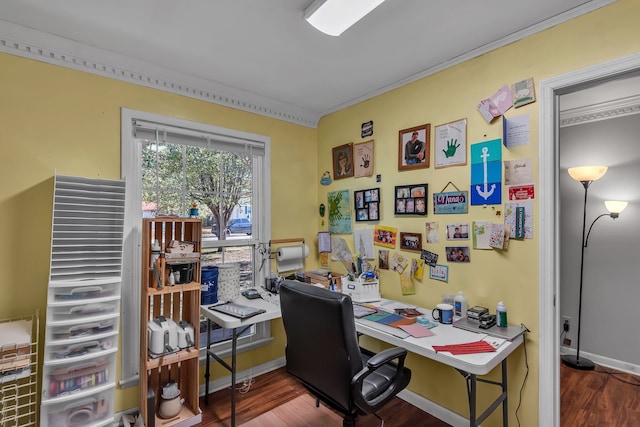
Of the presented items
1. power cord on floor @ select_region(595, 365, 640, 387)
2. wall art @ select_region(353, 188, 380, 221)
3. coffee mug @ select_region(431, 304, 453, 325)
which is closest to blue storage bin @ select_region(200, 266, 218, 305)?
wall art @ select_region(353, 188, 380, 221)

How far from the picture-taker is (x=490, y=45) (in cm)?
194

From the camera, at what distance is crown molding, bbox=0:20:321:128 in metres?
1.78

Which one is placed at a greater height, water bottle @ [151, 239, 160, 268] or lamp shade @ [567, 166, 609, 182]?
lamp shade @ [567, 166, 609, 182]

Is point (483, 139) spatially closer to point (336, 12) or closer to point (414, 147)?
point (414, 147)

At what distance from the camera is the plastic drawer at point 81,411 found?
64.6 inches

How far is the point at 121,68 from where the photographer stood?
6.88ft

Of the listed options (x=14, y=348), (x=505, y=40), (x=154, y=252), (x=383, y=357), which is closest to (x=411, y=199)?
(x=505, y=40)

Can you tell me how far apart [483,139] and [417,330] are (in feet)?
4.18

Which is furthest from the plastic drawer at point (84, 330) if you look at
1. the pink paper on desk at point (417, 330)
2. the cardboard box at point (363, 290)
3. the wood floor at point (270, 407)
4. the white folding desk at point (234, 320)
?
the pink paper on desk at point (417, 330)

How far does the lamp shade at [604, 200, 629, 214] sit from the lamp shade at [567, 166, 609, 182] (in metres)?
0.25

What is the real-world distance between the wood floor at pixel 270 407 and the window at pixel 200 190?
0.36 m

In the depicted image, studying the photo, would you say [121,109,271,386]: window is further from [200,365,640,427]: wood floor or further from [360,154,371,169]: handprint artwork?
[360,154,371,169]: handprint artwork

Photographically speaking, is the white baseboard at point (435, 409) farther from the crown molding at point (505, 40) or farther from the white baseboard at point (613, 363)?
the crown molding at point (505, 40)

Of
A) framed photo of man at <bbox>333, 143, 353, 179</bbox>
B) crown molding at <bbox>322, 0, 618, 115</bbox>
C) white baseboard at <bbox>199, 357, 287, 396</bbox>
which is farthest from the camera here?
framed photo of man at <bbox>333, 143, 353, 179</bbox>
